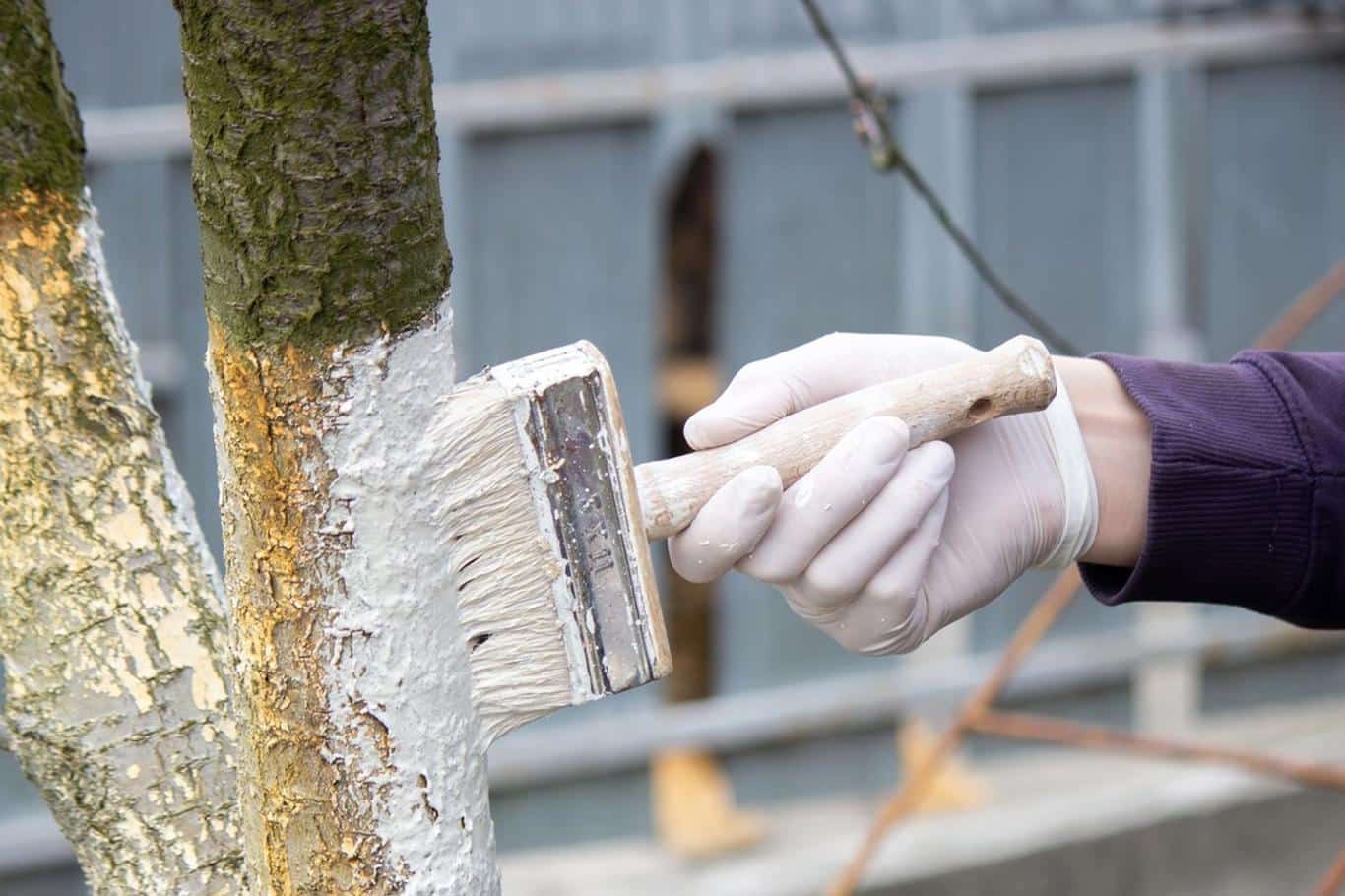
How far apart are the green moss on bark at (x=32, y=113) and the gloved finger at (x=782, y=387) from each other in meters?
0.52

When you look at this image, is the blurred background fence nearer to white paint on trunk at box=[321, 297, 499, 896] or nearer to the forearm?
the forearm

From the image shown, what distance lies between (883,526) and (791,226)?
2.09 m

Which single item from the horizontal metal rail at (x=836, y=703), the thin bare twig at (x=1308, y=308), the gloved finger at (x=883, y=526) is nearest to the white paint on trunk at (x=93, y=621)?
the gloved finger at (x=883, y=526)

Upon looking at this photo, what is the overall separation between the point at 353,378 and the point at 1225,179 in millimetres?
3118

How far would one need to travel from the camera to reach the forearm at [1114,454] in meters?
1.30

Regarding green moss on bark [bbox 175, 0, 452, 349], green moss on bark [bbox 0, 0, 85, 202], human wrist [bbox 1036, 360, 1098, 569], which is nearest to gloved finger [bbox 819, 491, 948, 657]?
human wrist [bbox 1036, 360, 1098, 569]

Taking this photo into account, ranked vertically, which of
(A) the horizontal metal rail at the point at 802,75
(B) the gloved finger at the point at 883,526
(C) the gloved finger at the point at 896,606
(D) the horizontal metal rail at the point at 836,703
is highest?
(A) the horizontal metal rail at the point at 802,75

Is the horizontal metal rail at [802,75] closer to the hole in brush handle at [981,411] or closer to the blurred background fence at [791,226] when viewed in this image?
the blurred background fence at [791,226]

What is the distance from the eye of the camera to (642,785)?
10.6 ft

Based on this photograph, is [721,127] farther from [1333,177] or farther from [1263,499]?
[1263,499]

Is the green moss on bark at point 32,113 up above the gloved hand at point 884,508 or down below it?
above

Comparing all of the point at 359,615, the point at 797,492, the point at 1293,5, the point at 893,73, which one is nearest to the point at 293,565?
the point at 359,615

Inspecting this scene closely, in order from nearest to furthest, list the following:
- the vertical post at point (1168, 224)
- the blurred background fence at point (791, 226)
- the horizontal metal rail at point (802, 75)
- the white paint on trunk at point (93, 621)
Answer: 1. the white paint on trunk at point (93, 621)
2. the horizontal metal rail at point (802, 75)
3. the blurred background fence at point (791, 226)
4. the vertical post at point (1168, 224)

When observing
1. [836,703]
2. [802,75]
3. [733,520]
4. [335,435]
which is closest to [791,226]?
[802,75]
